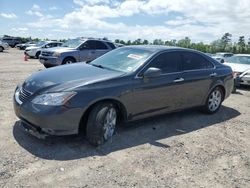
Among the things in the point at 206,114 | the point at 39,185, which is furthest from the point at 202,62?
the point at 39,185

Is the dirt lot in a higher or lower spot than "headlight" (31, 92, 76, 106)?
lower

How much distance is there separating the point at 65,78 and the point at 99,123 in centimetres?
92

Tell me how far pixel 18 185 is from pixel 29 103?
1372 millimetres

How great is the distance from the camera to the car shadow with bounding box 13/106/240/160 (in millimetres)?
4609

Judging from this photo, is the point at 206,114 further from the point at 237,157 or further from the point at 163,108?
the point at 237,157

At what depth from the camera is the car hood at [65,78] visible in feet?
15.6

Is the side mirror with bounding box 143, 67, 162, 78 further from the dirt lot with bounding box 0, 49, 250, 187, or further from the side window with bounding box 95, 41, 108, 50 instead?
the side window with bounding box 95, 41, 108, 50

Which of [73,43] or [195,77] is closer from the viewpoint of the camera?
[195,77]

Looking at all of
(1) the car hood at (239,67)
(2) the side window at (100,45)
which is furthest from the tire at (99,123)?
(2) the side window at (100,45)

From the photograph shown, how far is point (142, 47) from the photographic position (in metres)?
6.38

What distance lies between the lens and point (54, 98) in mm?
4559

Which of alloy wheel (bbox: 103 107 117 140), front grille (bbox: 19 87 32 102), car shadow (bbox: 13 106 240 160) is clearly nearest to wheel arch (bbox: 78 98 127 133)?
alloy wheel (bbox: 103 107 117 140)

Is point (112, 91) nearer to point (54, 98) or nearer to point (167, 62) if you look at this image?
point (54, 98)

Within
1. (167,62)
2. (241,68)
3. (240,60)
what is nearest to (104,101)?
(167,62)
